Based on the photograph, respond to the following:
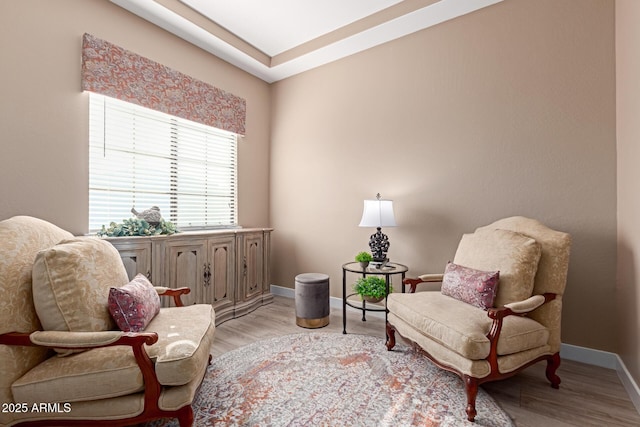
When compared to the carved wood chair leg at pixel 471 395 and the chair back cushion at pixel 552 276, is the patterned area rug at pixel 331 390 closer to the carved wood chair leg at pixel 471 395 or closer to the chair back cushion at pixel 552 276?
the carved wood chair leg at pixel 471 395

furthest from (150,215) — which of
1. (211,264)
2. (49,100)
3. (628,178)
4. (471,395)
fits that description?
(628,178)

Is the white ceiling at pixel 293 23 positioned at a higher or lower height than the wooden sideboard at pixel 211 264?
higher

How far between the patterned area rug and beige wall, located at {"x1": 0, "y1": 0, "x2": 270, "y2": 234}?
1.81 meters

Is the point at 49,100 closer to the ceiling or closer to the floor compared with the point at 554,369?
closer to the ceiling

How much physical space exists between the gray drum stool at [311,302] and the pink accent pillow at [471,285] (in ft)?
3.93

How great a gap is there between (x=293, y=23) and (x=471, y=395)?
362 cm

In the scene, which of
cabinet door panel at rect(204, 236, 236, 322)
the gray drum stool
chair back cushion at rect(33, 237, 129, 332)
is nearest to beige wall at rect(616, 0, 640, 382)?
the gray drum stool

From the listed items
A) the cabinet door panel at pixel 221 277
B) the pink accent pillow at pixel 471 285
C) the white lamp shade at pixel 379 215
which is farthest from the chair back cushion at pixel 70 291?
the pink accent pillow at pixel 471 285

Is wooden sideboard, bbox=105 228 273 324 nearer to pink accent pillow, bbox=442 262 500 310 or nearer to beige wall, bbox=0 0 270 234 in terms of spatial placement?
beige wall, bbox=0 0 270 234

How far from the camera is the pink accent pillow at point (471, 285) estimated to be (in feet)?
7.00

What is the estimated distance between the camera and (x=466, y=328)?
1.83 m

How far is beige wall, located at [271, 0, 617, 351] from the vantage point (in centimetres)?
243

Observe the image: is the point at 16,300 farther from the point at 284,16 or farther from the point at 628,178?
the point at 628,178

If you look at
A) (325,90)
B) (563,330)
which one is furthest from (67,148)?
(563,330)
